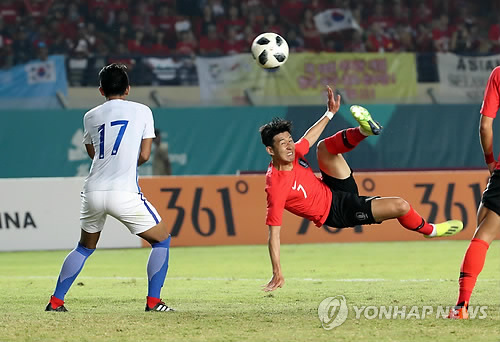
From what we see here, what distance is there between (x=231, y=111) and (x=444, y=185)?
16.2 feet

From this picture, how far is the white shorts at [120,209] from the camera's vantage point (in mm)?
7145

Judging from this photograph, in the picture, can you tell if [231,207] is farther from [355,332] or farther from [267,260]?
[355,332]

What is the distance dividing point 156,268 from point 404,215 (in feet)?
7.18

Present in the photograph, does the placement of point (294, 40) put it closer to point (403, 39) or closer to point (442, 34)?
point (403, 39)

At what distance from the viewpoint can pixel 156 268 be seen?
740 centimetres

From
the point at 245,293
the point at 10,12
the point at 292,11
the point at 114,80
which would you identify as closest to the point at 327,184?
the point at 245,293

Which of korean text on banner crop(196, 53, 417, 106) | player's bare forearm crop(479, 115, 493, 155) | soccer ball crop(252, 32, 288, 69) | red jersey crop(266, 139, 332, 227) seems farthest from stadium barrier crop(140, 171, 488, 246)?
player's bare forearm crop(479, 115, 493, 155)

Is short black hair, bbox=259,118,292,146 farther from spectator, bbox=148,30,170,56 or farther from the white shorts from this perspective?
spectator, bbox=148,30,170,56

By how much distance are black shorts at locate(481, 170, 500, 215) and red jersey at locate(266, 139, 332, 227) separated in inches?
61.4

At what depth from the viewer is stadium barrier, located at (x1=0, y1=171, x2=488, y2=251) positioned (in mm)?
14578

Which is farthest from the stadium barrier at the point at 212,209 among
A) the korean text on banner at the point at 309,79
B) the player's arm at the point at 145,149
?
the player's arm at the point at 145,149

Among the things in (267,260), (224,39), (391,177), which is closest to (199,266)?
(267,260)

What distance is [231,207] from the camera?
49.2 feet

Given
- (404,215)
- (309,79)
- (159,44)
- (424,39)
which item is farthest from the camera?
(424,39)
